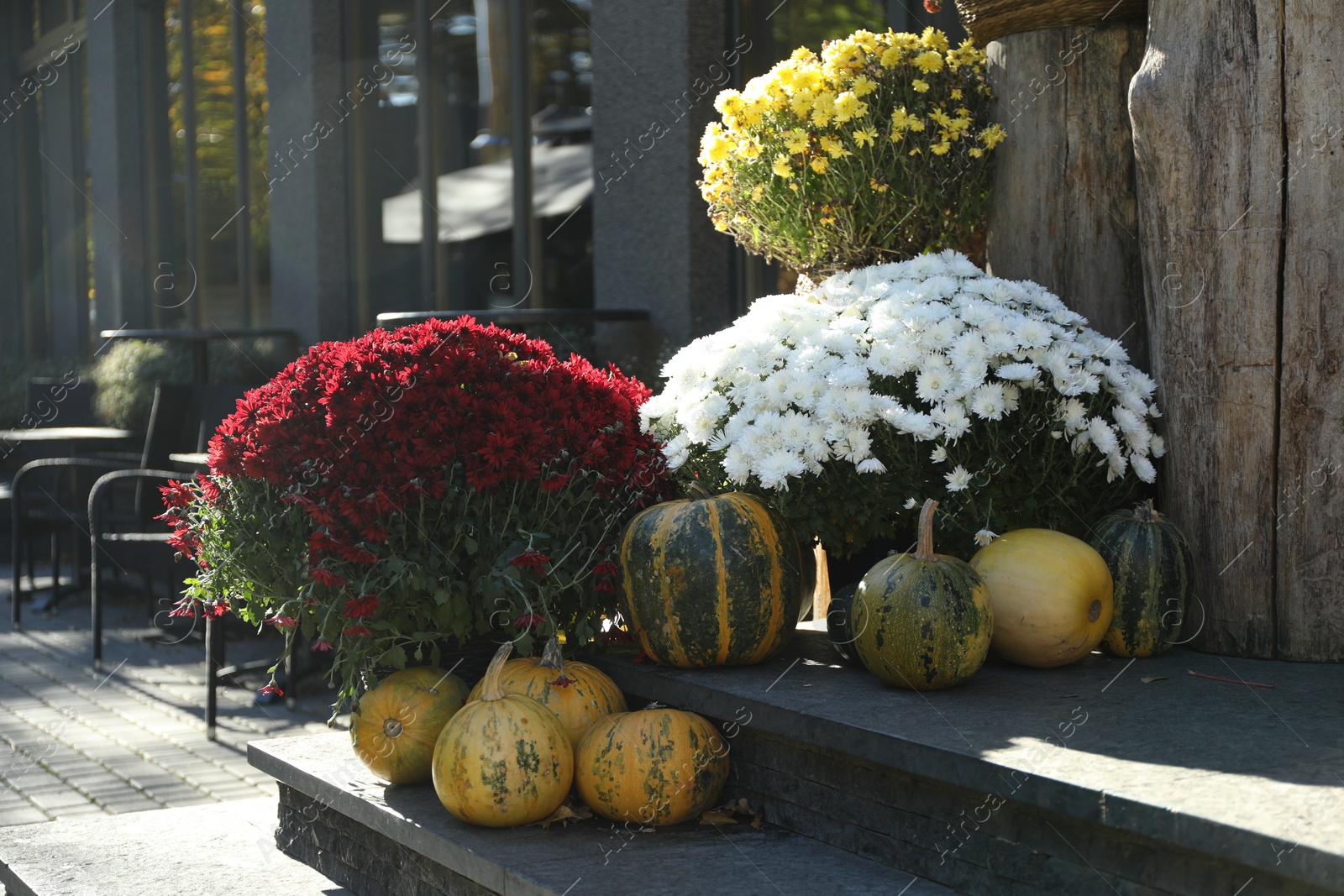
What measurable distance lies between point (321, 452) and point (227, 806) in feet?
4.49

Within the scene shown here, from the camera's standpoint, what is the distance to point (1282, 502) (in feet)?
10.7

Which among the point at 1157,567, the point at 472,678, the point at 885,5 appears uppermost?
the point at 885,5

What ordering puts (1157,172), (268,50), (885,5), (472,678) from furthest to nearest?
(268,50) < (885,5) < (472,678) < (1157,172)

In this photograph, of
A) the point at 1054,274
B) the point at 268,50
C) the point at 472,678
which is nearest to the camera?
the point at 472,678

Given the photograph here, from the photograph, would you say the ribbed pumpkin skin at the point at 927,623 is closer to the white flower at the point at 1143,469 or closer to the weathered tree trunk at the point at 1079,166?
the white flower at the point at 1143,469

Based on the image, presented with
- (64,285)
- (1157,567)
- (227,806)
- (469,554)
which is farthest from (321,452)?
(64,285)

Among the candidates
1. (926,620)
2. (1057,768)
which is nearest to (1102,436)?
(926,620)

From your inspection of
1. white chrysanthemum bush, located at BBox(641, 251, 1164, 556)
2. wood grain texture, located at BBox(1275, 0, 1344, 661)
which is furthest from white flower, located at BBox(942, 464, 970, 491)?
wood grain texture, located at BBox(1275, 0, 1344, 661)

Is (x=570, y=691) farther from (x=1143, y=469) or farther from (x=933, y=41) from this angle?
(x=933, y=41)

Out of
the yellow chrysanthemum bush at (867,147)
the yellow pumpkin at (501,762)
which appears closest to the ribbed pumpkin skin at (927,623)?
the yellow pumpkin at (501,762)

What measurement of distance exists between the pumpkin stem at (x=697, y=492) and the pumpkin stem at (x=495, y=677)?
586 mm

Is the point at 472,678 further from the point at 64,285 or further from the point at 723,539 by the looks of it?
the point at 64,285

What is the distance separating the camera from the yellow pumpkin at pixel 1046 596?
3.15 meters

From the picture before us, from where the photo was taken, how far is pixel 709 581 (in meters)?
3.24
